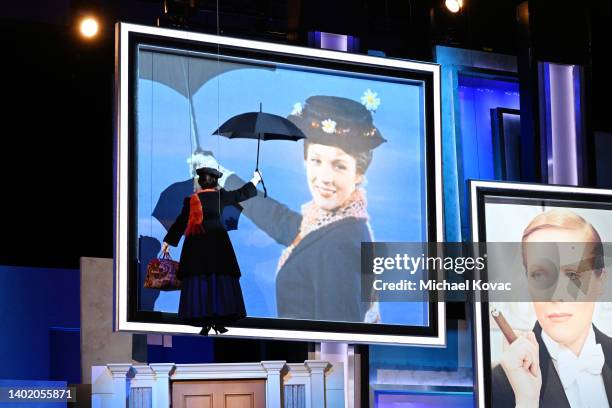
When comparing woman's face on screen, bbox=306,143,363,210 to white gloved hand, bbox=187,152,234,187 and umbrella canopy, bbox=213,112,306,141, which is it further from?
white gloved hand, bbox=187,152,234,187

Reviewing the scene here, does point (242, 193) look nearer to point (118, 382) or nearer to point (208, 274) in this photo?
point (118, 382)

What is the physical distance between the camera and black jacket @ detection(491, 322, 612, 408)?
8.95 meters

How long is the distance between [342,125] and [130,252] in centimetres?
195

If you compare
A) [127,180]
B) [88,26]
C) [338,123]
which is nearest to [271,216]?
[338,123]

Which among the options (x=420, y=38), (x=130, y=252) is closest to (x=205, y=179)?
(x=130, y=252)

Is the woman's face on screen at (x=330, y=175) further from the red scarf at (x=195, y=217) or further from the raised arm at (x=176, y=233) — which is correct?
the red scarf at (x=195, y=217)

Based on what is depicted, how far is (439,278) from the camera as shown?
9016 mm

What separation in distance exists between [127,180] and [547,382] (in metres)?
3.45

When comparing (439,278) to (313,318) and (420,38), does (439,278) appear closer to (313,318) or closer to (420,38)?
(313,318)

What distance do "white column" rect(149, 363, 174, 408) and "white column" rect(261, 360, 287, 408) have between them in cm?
70

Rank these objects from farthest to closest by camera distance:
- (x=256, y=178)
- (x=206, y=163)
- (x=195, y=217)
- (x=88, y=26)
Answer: (x=88, y=26) → (x=256, y=178) → (x=206, y=163) → (x=195, y=217)

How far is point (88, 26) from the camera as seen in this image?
359 inches

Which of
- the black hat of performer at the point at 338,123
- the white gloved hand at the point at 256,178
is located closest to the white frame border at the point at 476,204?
the black hat of performer at the point at 338,123

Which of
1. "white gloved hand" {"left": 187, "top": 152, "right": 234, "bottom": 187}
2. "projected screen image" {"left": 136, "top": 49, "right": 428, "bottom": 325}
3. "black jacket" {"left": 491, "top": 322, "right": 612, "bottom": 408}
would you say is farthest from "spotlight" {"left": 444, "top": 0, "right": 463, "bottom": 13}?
"black jacket" {"left": 491, "top": 322, "right": 612, "bottom": 408}
